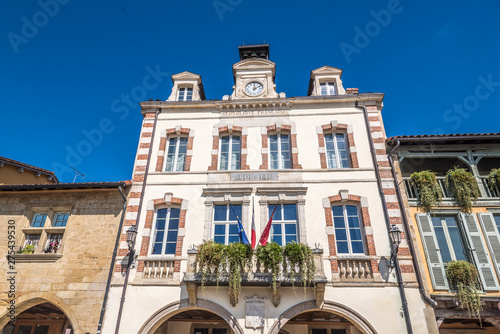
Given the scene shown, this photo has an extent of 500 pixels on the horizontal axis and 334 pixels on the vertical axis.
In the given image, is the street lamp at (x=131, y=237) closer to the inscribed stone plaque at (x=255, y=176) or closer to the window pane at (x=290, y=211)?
the inscribed stone plaque at (x=255, y=176)

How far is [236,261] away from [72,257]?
5.45 m

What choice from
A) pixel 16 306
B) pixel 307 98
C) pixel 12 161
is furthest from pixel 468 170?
pixel 12 161

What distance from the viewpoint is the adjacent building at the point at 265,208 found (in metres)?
8.98

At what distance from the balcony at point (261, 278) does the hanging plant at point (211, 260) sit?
0.10 metres

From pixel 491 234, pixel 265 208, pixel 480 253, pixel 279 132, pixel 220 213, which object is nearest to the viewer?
pixel 480 253

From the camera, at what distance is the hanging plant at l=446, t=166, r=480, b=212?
10117 mm

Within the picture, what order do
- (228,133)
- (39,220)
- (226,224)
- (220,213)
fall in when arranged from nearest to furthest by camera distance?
(226,224) < (220,213) < (39,220) < (228,133)

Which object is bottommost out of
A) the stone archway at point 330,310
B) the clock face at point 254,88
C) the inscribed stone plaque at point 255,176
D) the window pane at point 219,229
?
the stone archway at point 330,310

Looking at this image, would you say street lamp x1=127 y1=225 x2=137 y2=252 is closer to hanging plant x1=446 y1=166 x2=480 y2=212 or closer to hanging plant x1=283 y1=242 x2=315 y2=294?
hanging plant x1=283 y1=242 x2=315 y2=294

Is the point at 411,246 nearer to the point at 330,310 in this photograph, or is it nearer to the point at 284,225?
the point at 330,310

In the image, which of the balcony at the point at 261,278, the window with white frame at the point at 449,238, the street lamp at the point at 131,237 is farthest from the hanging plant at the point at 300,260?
the street lamp at the point at 131,237

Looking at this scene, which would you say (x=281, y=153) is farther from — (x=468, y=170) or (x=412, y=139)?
(x=468, y=170)

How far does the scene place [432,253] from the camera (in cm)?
955

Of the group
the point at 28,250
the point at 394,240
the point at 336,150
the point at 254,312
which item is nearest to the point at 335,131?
the point at 336,150
